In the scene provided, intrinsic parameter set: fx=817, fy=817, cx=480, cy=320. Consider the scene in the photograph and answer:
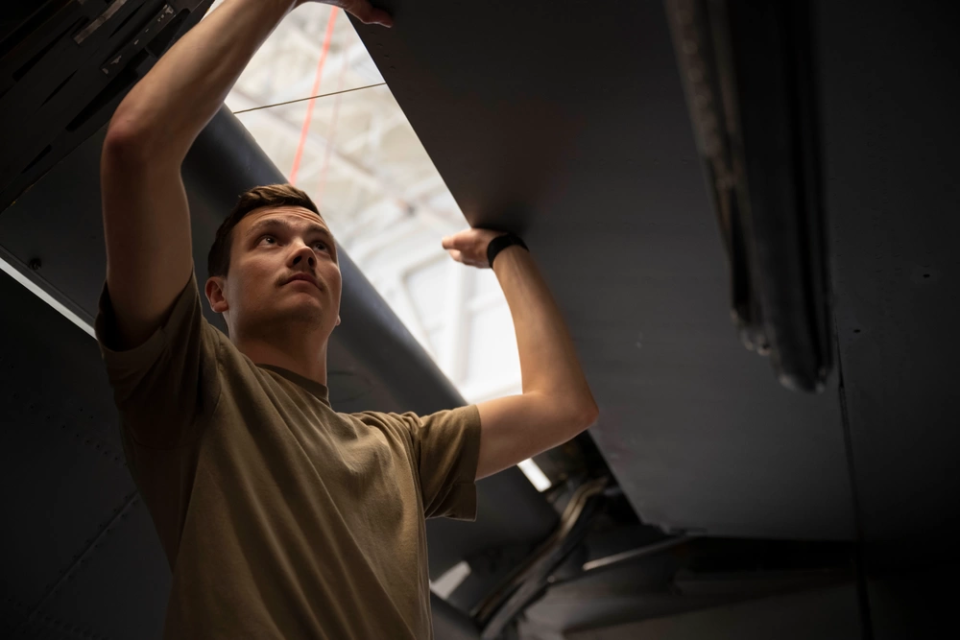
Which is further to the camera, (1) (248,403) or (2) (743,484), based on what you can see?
(2) (743,484)

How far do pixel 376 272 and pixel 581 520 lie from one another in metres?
1.22

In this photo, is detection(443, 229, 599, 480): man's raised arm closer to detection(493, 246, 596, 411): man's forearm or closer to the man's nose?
detection(493, 246, 596, 411): man's forearm

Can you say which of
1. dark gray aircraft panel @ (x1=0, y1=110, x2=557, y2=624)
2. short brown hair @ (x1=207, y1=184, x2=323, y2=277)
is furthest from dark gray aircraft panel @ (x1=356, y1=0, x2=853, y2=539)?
dark gray aircraft panel @ (x1=0, y1=110, x2=557, y2=624)

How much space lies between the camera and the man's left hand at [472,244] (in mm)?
1767

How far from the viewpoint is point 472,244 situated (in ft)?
5.84

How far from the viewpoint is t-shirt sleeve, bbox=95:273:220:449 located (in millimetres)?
947

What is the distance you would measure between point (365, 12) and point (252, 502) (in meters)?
0.80

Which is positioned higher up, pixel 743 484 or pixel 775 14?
pixel 775 14

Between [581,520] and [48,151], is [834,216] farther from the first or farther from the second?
[581,520]

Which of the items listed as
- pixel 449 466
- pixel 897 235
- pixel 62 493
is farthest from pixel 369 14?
pixel 62 493

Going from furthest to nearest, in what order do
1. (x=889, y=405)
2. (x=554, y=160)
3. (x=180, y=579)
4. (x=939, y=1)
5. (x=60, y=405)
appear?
(x=889, y=405), (x=60, y=405), (x=554, y=160), (x=939, y=1), (x=180, y=579)

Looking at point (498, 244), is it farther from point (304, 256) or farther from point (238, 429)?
point (238, 429)

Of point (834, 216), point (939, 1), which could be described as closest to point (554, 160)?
point (834, 216)

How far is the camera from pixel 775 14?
0.68 m
